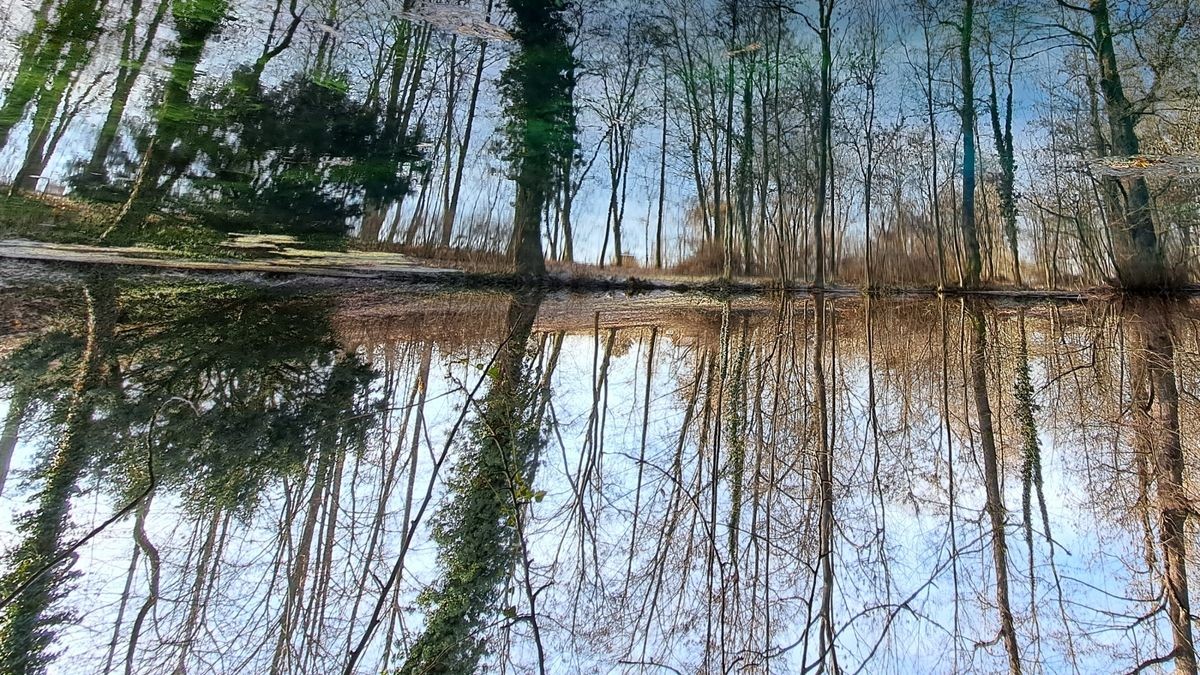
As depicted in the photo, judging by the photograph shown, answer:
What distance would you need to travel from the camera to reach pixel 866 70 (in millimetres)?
3762

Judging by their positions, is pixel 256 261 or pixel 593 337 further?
pixel 256 261

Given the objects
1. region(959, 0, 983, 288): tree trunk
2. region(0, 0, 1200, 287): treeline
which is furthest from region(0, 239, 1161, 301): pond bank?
region(959, 0, 983, 288): tree trunk

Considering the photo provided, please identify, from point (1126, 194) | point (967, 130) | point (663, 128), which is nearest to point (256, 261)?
point (663, 128)

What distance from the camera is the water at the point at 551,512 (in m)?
0.40

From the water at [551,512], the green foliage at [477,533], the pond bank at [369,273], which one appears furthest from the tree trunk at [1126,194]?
the green foliage at [477,533]

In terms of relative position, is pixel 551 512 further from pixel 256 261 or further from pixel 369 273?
pixel 256 261

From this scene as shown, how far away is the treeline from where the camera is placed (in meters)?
2.48

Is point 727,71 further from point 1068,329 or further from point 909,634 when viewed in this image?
point 909,634

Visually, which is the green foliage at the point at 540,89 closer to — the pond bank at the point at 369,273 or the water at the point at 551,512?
the pond bank at the point at 369,273

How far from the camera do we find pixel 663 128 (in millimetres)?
3637

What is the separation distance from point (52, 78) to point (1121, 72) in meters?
6.35

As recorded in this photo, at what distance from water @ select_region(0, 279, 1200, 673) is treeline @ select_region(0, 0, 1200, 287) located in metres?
1.99

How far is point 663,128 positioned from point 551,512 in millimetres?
3622


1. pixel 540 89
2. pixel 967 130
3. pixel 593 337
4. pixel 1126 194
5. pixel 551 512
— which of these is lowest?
pixel 551 512
